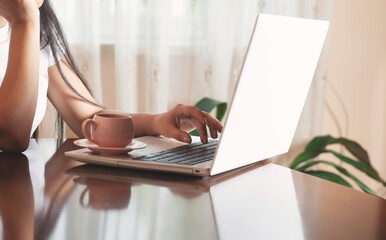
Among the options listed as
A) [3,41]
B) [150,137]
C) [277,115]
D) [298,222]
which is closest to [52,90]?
[3,41]

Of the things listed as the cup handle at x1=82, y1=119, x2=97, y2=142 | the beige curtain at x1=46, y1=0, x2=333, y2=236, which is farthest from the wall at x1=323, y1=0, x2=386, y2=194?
the cup handle at x1=82, y1=119, x2=97, y2=142

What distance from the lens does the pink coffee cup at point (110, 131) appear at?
3.03 ft

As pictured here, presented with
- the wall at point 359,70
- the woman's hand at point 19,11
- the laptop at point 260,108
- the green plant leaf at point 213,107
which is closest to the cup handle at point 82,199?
the laptop at point 260,108

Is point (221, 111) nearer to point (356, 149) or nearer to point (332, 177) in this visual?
point (332, 177)

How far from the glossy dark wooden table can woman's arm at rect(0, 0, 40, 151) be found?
125mm

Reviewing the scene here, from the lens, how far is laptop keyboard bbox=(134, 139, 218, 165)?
2.81 feet

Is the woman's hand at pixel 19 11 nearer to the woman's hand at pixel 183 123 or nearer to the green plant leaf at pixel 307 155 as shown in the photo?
the woman's hand at pixel 183 123

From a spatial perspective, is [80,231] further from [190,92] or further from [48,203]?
[190,92]

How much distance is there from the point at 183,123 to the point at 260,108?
0.36 m

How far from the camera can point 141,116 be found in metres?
1.21

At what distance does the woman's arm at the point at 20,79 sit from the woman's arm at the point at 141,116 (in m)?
0.25

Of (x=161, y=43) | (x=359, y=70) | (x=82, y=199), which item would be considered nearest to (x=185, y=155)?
(x=82, y=199)

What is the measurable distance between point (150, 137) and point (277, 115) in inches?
13.2

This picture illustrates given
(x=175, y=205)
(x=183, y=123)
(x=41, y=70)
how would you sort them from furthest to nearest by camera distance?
1. (x=41, y=70)
2. (x=183, y=123)
3. (x=175, y=205)
